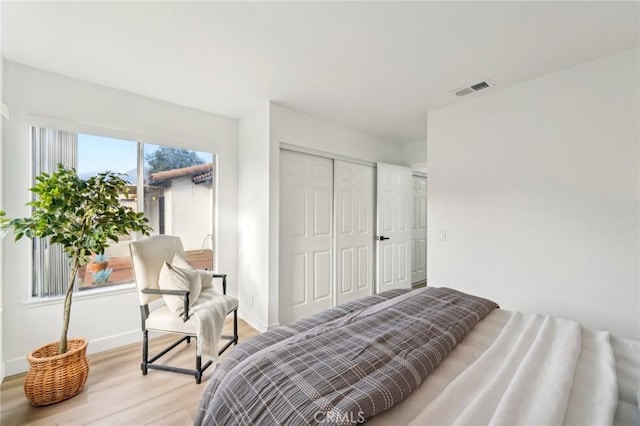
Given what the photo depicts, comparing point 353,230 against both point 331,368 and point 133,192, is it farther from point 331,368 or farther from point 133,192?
point 331,368

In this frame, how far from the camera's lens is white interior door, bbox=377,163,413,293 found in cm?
374

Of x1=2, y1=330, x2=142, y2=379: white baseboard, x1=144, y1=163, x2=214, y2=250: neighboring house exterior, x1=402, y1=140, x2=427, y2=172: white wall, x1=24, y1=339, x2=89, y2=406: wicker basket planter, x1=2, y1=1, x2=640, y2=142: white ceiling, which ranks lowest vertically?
x1=2, y1=330, x2=142, y2=379: white baseboard

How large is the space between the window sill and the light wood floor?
1.75 feet

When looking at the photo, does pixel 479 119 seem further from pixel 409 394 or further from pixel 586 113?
pixel 409 394

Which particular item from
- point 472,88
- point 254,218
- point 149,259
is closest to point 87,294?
point 149,259

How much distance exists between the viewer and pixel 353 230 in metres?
3.54

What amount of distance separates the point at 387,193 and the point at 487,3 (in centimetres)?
250

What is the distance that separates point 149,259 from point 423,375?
85.3 inches

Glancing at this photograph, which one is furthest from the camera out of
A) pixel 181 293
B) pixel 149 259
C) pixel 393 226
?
pixel 393 226

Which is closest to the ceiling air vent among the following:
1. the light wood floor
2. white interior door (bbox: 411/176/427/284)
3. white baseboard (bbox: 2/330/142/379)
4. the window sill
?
white interior door (bbox: 411/176/427/284)

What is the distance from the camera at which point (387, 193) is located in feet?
12.5

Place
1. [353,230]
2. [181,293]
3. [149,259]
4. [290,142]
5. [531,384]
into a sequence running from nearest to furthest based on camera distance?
[531,384] → [181,293] → [149,259] → [290,142] → [353,230]

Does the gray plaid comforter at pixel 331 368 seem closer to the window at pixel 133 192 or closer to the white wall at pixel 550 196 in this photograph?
the white wall at pixel 550 196

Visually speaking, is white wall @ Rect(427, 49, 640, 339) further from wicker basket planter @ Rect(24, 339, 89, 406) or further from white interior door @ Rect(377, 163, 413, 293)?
wicker basket planter @ Rect(24, 339, 89, 406)
